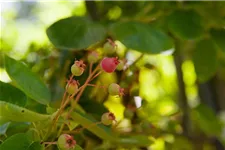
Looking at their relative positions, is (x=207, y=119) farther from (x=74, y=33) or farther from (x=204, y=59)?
(x=74, y=33)

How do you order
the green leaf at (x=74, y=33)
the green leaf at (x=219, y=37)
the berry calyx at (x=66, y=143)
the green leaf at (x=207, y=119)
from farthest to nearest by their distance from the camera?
1. the green leaf at (x=207, y=119)
2. the green leaf at (x=219, y=37)
3. the green leaf at (x=74, y=33)
4. the berry calyx at (x=66, y=143)

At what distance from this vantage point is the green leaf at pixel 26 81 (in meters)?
0.51

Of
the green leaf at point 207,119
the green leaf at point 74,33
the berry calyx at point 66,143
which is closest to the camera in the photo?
the berry calyx at point 66,143

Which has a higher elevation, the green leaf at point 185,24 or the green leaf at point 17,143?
the green leaf at point 17,143

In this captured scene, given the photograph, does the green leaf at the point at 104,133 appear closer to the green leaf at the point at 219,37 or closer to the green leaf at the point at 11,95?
the green leaf at the point at 11,95

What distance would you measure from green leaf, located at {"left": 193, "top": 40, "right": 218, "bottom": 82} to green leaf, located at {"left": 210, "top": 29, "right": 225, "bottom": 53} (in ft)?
0.10

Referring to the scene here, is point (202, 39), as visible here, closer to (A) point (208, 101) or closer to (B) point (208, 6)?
(B) point (208, 6)

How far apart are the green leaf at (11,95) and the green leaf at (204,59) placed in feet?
1.10

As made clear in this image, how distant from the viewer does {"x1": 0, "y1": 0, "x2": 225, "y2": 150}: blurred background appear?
27.4 inches

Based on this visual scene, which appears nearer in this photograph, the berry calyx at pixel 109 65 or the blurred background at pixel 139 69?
the berry calyx at pixel 109 65

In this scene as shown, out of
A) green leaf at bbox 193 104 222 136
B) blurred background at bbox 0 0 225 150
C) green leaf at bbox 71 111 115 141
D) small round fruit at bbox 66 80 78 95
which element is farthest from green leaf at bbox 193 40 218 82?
small round fruit at bbox 66 80 78 95

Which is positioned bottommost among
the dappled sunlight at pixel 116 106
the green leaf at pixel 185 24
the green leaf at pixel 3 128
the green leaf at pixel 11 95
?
the dappled sunlight at pixel 116 106

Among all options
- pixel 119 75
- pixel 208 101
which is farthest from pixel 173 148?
pixel 208 101

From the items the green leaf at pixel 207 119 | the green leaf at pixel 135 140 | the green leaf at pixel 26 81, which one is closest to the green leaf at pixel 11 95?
the green leaf at pixel 26 81
